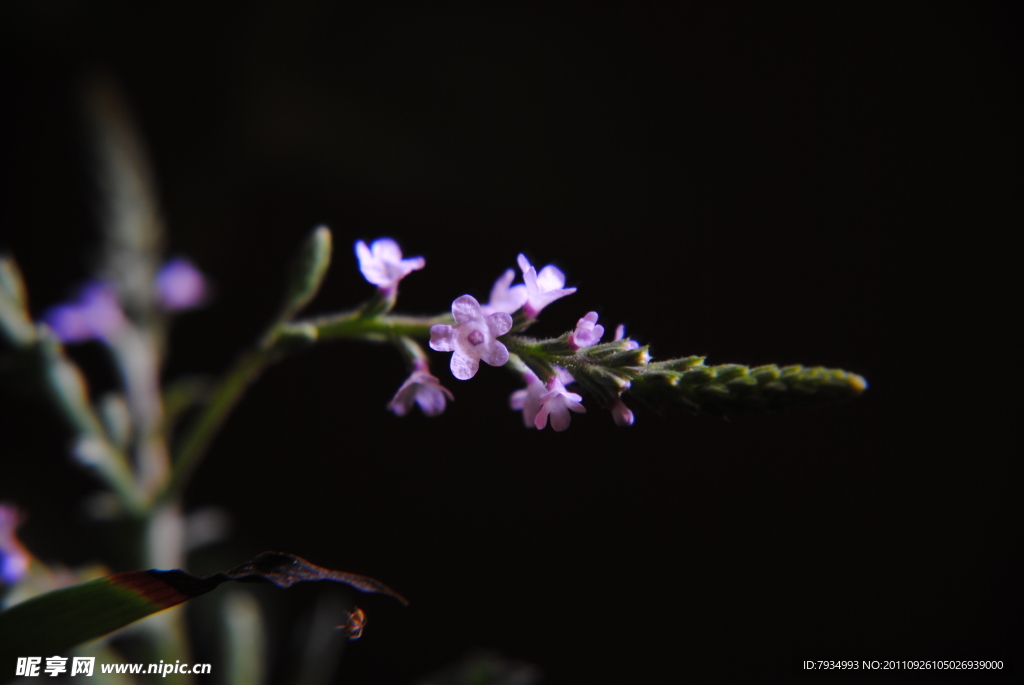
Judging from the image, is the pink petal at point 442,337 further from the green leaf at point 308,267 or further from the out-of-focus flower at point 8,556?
the out-of-focus flower at point 8,556

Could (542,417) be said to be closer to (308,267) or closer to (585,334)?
(585,334)

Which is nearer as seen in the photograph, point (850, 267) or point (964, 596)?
point (964, 596)

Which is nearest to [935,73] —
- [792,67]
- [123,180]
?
[792,67]

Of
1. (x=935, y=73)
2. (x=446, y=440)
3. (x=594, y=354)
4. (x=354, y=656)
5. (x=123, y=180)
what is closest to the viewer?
(x=594, y=354)

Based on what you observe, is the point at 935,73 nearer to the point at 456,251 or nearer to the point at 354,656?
the point at 456,251

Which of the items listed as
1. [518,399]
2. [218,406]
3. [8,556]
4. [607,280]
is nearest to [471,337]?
[518,399]

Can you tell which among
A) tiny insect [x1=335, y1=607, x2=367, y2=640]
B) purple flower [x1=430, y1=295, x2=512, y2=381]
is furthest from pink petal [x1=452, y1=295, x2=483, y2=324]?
tiny insect [x1=335, y1=607, x2=367, y2=640]
